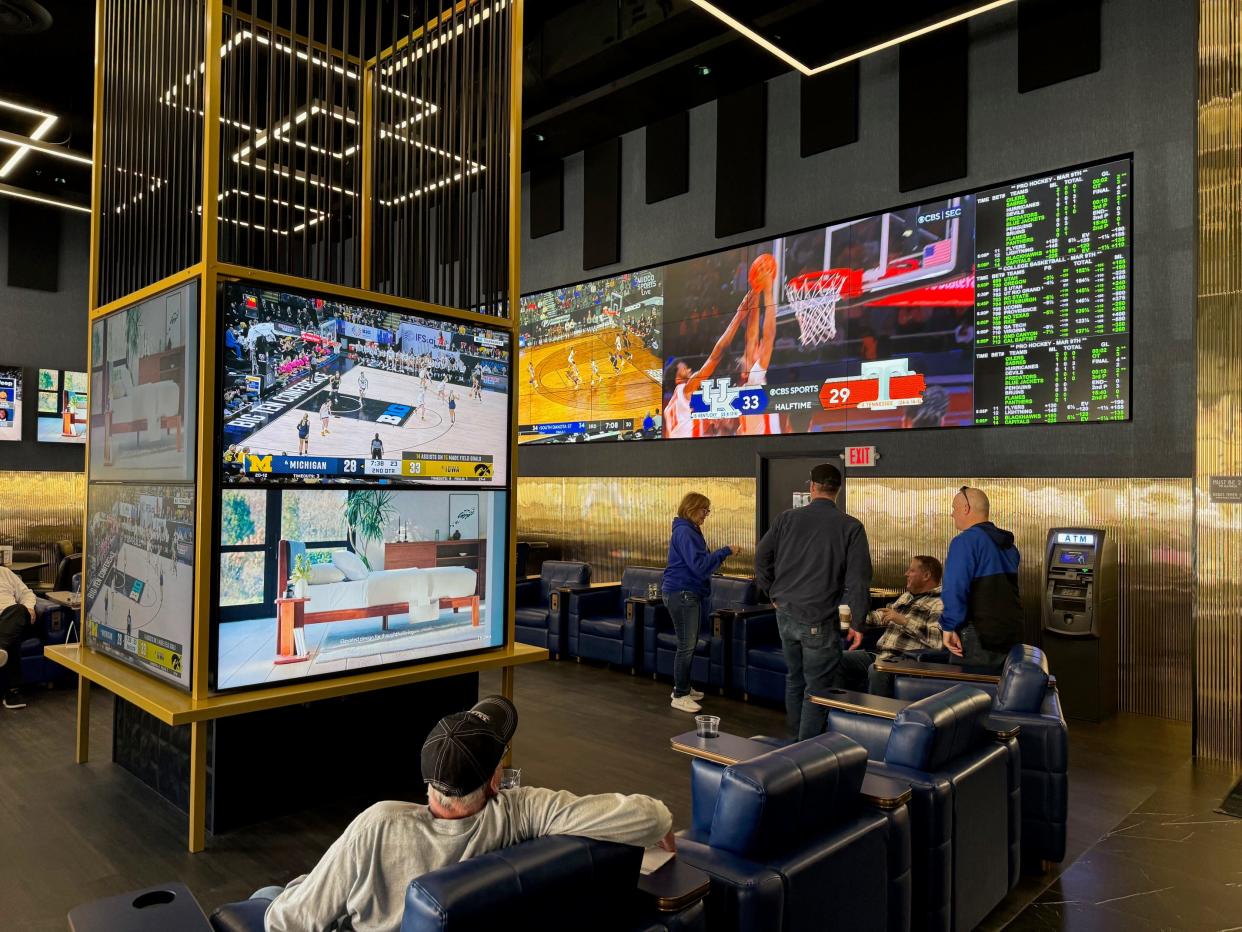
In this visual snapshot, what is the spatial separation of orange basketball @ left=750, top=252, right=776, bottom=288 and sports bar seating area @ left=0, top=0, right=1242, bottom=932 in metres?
0.08

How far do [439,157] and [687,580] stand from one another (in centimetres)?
320

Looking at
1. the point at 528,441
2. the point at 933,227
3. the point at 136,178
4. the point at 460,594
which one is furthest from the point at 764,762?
the point at 528,441

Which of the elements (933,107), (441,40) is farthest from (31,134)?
(933,107)

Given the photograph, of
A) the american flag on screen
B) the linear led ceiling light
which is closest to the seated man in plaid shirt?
the american flag on screen

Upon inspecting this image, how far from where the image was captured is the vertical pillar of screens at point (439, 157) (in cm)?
452

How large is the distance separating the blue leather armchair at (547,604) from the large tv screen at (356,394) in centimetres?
348

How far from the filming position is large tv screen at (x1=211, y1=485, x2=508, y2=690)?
3.55 metres

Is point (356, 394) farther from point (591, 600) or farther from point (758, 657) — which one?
point (591, 600)

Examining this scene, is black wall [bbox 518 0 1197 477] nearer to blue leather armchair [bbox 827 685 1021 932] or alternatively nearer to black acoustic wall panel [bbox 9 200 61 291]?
blue leather armchair [bbox 827 685 1021 932]

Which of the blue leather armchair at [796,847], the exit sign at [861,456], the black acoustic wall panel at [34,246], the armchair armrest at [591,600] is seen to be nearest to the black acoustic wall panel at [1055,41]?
the exit sign at [861,456]

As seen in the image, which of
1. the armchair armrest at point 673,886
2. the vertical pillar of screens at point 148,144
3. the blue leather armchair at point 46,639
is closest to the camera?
the armchair armrest at point 673,886

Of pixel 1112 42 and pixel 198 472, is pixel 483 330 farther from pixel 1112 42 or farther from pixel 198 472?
pixel 1112 42

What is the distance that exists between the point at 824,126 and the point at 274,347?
5.72 meters

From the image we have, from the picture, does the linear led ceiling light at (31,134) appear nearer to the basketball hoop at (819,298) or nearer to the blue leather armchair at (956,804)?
the basketball hoop at (819,298)
